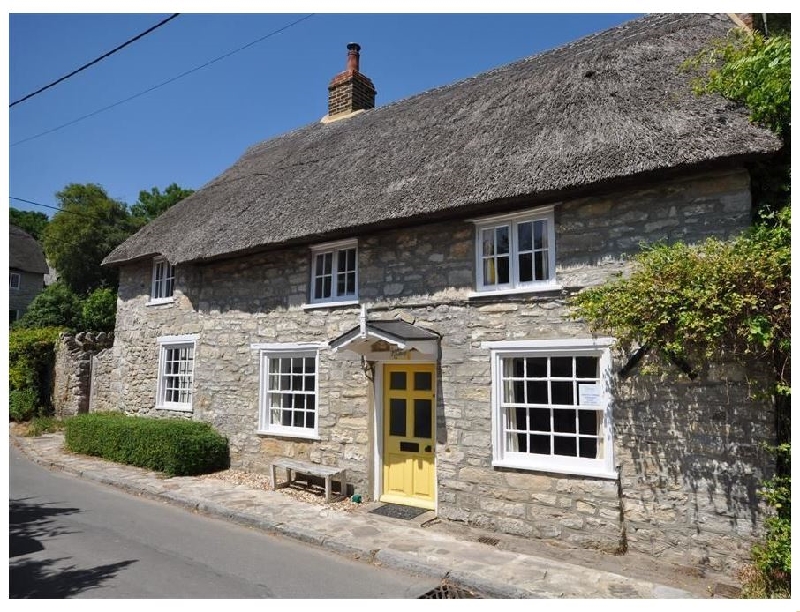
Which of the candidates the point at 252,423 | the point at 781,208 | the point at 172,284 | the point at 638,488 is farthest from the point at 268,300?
the point at 781,208

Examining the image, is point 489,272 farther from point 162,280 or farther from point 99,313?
point 99,313

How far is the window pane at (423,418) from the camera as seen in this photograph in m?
8.50

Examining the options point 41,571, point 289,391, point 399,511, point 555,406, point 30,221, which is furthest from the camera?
point 30,221

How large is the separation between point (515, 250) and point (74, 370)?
13420 mm

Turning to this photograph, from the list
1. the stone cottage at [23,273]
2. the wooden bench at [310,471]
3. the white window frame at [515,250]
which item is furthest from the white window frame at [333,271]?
the stone cottage at [23,273]

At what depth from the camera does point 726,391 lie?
6004 mm

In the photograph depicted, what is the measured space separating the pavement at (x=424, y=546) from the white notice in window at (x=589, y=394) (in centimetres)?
174

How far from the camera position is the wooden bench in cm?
870

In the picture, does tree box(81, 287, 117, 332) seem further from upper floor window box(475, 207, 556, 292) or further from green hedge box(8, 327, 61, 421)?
upper floor window box(475, 207, 556, 292)

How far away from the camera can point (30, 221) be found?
43656 mm

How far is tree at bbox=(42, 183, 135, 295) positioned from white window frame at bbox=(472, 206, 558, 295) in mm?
24310

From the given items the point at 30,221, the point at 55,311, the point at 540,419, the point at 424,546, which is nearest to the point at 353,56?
the point at 540,419

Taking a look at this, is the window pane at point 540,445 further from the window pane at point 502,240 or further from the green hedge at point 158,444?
the green hedge at point 158,444

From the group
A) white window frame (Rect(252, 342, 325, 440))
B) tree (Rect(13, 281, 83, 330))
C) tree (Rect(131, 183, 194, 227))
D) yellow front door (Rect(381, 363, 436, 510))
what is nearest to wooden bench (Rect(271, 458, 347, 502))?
white window frame (Rect(252, 342, 325, 440))
